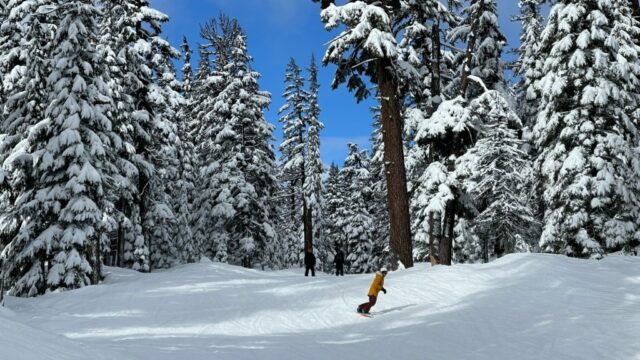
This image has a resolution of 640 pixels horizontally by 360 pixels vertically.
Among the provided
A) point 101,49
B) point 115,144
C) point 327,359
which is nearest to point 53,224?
Result: point 115,144

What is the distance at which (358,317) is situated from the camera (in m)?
12.6

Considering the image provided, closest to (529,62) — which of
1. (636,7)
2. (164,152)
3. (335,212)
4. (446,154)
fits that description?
(636,7)

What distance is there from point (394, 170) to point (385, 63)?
3.45m

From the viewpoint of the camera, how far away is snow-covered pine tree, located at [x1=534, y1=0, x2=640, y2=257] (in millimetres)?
19875

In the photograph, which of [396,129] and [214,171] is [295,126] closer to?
[214,171]

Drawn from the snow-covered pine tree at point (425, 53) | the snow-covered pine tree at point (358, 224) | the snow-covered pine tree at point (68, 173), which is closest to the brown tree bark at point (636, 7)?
the snow-covered pine tree at point (425, 53)

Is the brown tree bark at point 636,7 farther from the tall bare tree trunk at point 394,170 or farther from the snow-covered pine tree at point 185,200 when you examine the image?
the snow-covered pine tree at point 185,200

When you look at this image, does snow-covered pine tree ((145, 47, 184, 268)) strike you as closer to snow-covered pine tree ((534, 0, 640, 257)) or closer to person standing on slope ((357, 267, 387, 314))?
person standing on slope ((357, 267, 387, 314))

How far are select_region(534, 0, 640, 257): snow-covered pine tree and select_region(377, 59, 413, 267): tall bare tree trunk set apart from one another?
8.04 metres

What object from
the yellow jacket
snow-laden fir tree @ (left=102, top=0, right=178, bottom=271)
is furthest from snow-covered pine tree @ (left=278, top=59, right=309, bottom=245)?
the yellow jacket

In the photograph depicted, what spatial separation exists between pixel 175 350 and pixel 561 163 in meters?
17.8

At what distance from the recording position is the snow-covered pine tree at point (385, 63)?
1572 centimetres

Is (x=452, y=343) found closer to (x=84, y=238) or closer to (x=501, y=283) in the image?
(x=501, y=283)

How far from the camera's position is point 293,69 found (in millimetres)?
44625
